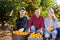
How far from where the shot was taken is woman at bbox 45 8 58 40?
4.70m

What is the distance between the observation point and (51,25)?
4789mm

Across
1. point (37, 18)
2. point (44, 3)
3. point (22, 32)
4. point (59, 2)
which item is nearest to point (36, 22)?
point (37, 18)

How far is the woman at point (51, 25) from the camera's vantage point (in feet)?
15.4

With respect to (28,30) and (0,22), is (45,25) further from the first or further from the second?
(0,22)

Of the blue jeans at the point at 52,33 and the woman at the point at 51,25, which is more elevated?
the woman at the point at 51,25

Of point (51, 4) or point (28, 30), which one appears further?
point (51, 4)

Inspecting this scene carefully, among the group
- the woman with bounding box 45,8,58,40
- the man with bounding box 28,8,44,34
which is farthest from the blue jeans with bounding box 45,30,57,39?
the man with bounding box 28,8,44,34

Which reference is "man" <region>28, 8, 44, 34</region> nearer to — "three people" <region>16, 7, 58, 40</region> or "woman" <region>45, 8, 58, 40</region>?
"three people" <region>16, 7, 58, 40</region>

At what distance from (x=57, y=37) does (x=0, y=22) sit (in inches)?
134

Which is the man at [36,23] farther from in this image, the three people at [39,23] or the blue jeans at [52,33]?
the blue jeans at [52,33]

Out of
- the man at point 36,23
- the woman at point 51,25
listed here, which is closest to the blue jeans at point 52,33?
the woman at point 51,25

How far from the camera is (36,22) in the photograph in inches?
197

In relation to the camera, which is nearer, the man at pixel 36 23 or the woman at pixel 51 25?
the woman at pixel 51 25

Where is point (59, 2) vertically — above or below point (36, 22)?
below
